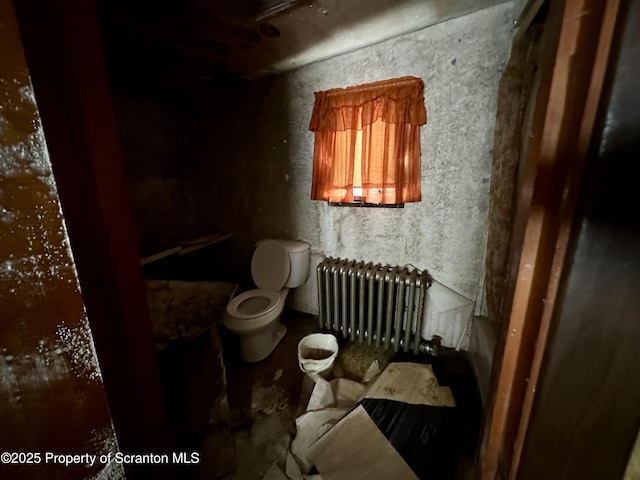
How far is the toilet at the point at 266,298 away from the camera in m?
1.74

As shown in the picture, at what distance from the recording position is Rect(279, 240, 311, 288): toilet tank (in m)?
2.08

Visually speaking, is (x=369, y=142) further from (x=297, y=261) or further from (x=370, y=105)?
(x=297, y=261)

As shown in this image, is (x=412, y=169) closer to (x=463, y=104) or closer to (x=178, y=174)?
(x=463, y=104)

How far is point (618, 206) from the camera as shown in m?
0.25

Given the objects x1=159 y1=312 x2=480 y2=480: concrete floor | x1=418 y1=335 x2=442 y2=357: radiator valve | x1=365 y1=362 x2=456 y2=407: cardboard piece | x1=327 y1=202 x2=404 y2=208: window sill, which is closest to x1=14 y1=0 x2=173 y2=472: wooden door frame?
x1=159 y1=312 x2=480 y2=480: concrete floor

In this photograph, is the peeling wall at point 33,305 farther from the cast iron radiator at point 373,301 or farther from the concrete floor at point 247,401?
the cast iron radiator at point 373,301

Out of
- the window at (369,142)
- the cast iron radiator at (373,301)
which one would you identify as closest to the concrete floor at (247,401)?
the cast iron radiator at (373,301)

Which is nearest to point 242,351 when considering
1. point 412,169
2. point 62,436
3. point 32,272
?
point 62,436

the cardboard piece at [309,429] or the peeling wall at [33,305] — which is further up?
the peeling wall at [33,305]

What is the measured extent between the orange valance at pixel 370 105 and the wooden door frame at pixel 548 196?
1.35 meters

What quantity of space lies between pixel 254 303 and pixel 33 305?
162cm

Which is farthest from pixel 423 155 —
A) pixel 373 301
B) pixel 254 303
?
pixel 254 303

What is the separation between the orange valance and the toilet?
1.03 metres

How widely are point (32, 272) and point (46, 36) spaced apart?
467 mm
